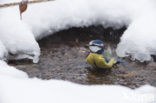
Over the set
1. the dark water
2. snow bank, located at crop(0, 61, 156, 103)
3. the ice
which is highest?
snow bank, located at crop(0, 61, 156, 103)

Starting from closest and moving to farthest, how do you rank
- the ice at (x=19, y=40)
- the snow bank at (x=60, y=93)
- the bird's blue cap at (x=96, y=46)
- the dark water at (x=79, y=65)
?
the snow bank at (x=60, y=93), the dark water at (x=79, y=65), the bird's blue cap at (x=96, y=46), the ice at (x=19, y=40)

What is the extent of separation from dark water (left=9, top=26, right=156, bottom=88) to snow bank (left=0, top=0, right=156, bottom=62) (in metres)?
0.11

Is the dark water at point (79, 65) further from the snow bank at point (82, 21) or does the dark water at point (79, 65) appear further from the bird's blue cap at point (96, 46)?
the bird's blue cap at point (96, 46)

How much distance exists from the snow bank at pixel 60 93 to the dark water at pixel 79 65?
0.68 m

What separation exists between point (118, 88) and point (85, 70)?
1.08m

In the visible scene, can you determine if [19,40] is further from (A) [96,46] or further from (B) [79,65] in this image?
(A) [96,46]

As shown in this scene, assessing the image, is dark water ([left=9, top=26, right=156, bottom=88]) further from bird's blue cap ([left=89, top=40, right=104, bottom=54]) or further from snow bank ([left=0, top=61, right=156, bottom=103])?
snow bank ([left=0, top=61, right=156, bottom=103])

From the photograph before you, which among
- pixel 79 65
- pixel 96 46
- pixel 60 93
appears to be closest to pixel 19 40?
pixel 79 65

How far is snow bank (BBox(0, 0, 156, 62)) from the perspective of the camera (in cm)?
445

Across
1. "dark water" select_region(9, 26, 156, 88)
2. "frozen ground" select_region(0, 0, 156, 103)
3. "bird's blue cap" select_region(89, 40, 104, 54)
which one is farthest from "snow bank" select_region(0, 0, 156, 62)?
"bird's blue cap" select_region(89, 40, 104, 54)

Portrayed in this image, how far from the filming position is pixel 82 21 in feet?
16.5

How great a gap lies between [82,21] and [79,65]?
882mm

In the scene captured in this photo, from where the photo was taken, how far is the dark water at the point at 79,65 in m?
4.06

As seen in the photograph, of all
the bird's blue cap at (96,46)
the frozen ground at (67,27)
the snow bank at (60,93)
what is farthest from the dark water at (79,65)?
the snow bank at (60,93)
